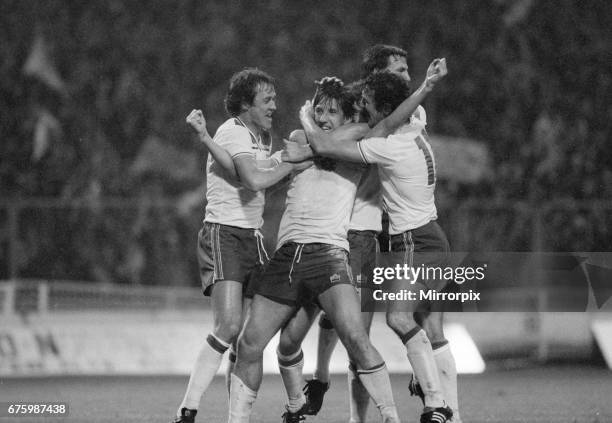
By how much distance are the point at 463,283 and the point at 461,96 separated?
1040 cm

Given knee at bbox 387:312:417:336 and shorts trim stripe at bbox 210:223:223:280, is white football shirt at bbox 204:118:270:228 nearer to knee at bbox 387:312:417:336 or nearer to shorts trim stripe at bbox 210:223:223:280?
shorts trim stripe at bbox 210:223:223:280

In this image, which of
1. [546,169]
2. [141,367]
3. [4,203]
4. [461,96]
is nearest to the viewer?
[141,367]

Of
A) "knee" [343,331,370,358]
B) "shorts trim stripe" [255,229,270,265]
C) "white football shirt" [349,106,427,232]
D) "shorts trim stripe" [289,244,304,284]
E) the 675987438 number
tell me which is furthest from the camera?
the 675987438 number

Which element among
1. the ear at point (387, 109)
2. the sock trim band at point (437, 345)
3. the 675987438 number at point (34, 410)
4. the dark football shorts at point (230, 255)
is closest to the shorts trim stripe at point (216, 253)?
the dark football shorts at point (230, 255)

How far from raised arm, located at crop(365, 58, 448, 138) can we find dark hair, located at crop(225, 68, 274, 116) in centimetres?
91

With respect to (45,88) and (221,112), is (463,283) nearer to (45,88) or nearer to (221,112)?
(221,112)

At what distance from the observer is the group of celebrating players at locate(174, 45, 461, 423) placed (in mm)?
6281

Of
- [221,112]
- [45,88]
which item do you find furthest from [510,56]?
[45,88]

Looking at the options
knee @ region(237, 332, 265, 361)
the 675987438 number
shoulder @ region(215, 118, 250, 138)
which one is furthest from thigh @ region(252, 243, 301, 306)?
the 675987438 number

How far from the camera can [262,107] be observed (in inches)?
280

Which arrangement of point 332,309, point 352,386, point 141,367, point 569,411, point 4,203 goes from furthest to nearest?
point 4,203
point 141,367
point 569,411
point 352,386
point 332,309

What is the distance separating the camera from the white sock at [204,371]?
21.8ft

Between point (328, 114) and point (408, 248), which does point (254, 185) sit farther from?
point (408, 248)

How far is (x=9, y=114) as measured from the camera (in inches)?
735
